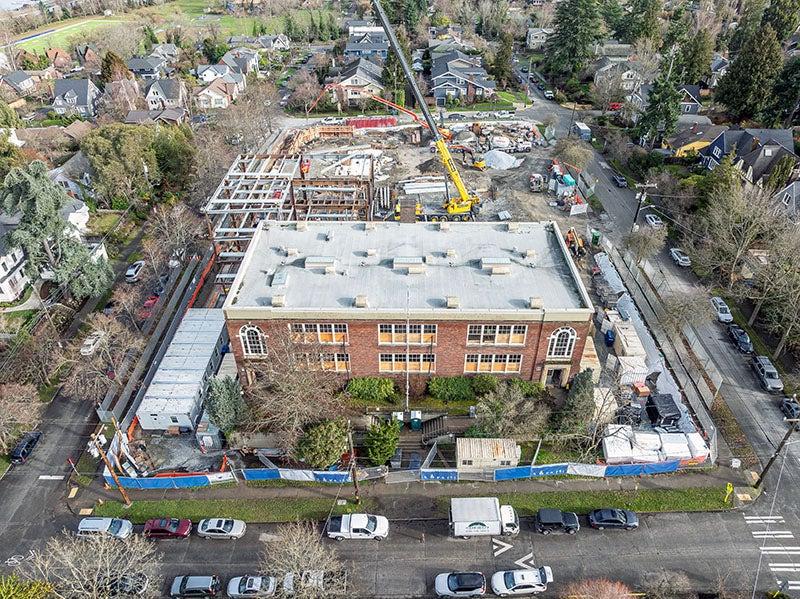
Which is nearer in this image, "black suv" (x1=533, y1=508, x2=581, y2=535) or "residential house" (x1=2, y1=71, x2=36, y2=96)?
"black suv" (x1=533, y1=508, x2=581, y2=535)

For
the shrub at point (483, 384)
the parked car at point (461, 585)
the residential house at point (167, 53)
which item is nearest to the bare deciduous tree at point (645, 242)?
the shrub at point (483, 384)

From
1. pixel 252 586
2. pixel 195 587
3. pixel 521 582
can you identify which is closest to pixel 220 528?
pixel 195 587

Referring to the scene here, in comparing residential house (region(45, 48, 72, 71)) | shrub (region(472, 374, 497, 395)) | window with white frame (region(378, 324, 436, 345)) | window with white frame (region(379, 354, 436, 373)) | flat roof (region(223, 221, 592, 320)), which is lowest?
residential house (region(45, 48, 72, 71))

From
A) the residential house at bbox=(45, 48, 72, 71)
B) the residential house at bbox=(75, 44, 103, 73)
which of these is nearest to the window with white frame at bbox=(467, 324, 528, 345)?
the residential house at bbox=(75, 44, 103, 73)

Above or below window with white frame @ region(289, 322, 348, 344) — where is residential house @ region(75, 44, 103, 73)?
below

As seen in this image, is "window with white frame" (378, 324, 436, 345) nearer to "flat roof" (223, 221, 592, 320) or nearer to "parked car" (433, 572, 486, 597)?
"flat roof" (223, 221, 592, 320)

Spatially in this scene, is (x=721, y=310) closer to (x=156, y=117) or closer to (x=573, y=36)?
(x=573, y=36)

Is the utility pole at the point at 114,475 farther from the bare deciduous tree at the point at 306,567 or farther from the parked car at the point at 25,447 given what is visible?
the bare deciduous tree at the point at 306,567

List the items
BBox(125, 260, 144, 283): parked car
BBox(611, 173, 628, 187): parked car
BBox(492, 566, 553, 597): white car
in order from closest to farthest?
1. BBox(492, 566, 553, 597): white car
2. BBox(125, 260, 144, 283): parked car
3. BBox(611, 173, 628, 187): parked car
